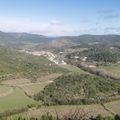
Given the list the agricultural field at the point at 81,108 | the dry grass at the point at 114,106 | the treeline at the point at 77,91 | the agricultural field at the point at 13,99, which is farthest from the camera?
the treeline at the point at 77,91

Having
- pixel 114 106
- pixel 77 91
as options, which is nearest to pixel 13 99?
pixel 77 91

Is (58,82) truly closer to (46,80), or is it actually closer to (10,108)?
(46,80)

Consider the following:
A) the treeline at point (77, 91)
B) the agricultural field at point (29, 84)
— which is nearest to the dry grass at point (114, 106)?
the treeline at point (77, 91)

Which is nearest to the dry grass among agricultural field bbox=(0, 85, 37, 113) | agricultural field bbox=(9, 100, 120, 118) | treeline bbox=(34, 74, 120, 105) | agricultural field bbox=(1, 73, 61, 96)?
agricultural field bbox=(9, 100, 120, 118)

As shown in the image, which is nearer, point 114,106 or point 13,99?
point 114,106

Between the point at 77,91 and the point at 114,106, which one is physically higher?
the point at 114,106

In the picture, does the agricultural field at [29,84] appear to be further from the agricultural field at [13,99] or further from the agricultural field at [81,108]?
the agricultural field at [81,108]

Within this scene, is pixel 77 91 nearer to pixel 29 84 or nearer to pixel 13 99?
pixel 29 84

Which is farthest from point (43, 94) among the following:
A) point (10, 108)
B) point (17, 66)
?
point (17, 66)

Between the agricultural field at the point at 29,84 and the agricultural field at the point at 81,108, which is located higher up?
the agricultural field at the point at 81,108
